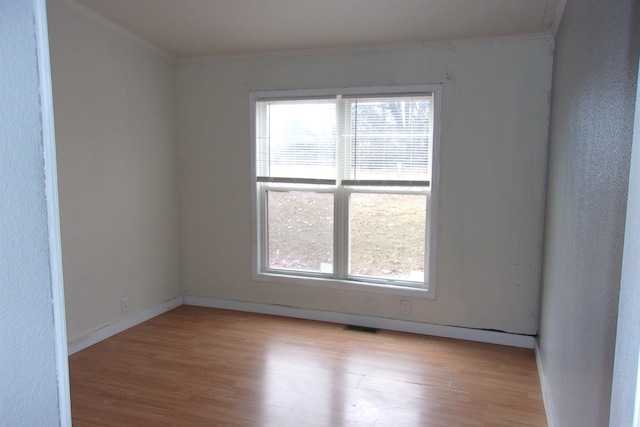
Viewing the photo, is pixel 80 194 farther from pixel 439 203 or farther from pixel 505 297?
pixel 505 297

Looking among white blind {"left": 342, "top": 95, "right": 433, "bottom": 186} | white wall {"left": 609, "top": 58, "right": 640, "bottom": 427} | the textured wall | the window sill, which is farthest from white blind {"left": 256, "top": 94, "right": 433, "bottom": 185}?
the textured wall

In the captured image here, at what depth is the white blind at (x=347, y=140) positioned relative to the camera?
3.53 meters

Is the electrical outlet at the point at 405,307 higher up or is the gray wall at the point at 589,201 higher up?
the gray wall at the point at 589,201

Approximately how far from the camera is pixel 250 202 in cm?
403

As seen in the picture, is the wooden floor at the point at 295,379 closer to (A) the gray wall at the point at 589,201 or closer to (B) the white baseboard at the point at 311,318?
(B) the white baseboard at the point at 311,318

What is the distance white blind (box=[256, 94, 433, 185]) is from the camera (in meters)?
3.53

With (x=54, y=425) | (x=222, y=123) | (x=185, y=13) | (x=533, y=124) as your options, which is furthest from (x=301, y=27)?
(x=54, y=425)

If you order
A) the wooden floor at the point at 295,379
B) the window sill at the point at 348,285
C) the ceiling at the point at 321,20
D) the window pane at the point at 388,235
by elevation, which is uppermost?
the ceiling at the point at 321,20

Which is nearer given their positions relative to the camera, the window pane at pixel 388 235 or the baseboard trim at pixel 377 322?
the baseboard trim at pixel 377 322

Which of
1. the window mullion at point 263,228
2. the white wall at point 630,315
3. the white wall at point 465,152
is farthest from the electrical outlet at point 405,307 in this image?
the white wall at point 630,315

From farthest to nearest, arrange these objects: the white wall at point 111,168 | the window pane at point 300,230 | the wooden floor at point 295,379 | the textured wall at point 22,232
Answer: the window pane at point 300,230 → the white wall at point 111,168 → the wooden floor at point 295,379 → the textured wall at point 22,232

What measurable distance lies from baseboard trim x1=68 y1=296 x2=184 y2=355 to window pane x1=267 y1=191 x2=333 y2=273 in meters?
1.04

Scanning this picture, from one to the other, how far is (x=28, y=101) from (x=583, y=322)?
180 centimetres

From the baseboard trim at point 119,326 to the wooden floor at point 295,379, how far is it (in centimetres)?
6
